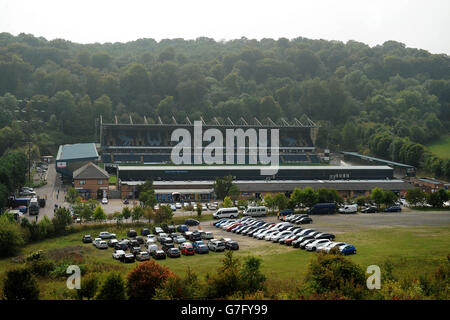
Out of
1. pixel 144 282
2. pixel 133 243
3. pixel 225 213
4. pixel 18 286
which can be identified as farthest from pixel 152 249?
pixel 225 213

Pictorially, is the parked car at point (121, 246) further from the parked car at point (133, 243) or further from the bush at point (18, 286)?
the bush at point (18, 286)

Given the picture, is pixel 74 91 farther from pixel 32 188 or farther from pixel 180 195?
pixel 180 195

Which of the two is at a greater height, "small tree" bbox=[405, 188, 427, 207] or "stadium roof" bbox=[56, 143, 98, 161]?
"stadium roof" bbox=[56, 143, 98, 161]

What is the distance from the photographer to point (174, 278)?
12.9m

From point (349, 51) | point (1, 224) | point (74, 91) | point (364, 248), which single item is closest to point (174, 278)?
point (364, 248)

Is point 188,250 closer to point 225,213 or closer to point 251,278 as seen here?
point 251,278

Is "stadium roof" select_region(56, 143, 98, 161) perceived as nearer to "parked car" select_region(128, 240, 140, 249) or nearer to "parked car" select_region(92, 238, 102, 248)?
"parked car" select_region(92, 238, 102, 248)

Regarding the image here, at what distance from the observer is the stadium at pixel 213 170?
4203 cm

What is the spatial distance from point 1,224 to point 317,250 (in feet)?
49.0

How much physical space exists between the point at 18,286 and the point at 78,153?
36922 mm

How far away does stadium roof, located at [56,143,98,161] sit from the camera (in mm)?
45969

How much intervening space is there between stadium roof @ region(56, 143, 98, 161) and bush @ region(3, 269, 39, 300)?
33039mm

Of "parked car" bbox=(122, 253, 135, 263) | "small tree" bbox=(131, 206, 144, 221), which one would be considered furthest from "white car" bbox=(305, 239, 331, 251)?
"small tree" bbox=(131, 206, 144, 221)

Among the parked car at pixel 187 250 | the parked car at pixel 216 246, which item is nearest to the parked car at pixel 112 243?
the parked car at pixel 187 250
